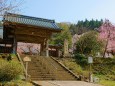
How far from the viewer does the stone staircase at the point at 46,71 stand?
1941cm

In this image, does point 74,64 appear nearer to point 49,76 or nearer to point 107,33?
point 49,76

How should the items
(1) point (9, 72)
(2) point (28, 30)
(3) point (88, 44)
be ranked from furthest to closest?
(3) point (88, 44), (2) point (28, 30), (1) point (9, 72)

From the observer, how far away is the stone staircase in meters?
19.4

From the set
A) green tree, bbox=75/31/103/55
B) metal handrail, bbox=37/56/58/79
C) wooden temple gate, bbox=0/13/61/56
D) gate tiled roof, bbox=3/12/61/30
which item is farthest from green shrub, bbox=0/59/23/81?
green tree, bbox=75/31/103/55

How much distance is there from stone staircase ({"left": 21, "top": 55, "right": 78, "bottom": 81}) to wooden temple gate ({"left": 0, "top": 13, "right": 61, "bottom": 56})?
11.3 ft

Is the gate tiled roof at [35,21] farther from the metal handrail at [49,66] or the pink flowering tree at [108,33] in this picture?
the pink flowering tree at [108,33]

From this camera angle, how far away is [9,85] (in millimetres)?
13617

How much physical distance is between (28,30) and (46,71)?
6853mm

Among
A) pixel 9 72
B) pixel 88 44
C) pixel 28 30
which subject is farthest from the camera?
pixel 88 44

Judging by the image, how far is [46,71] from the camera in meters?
20.6

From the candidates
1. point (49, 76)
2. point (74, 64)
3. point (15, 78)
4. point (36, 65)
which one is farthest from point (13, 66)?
point (74, 64)

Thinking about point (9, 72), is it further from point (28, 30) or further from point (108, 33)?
point (108, 33)

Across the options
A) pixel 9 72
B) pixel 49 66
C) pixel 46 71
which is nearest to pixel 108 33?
pixel 49 66

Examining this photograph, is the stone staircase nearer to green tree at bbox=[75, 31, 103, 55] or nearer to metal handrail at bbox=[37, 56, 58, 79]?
metal handrail at bbox=[37, 56, 58, 79]
